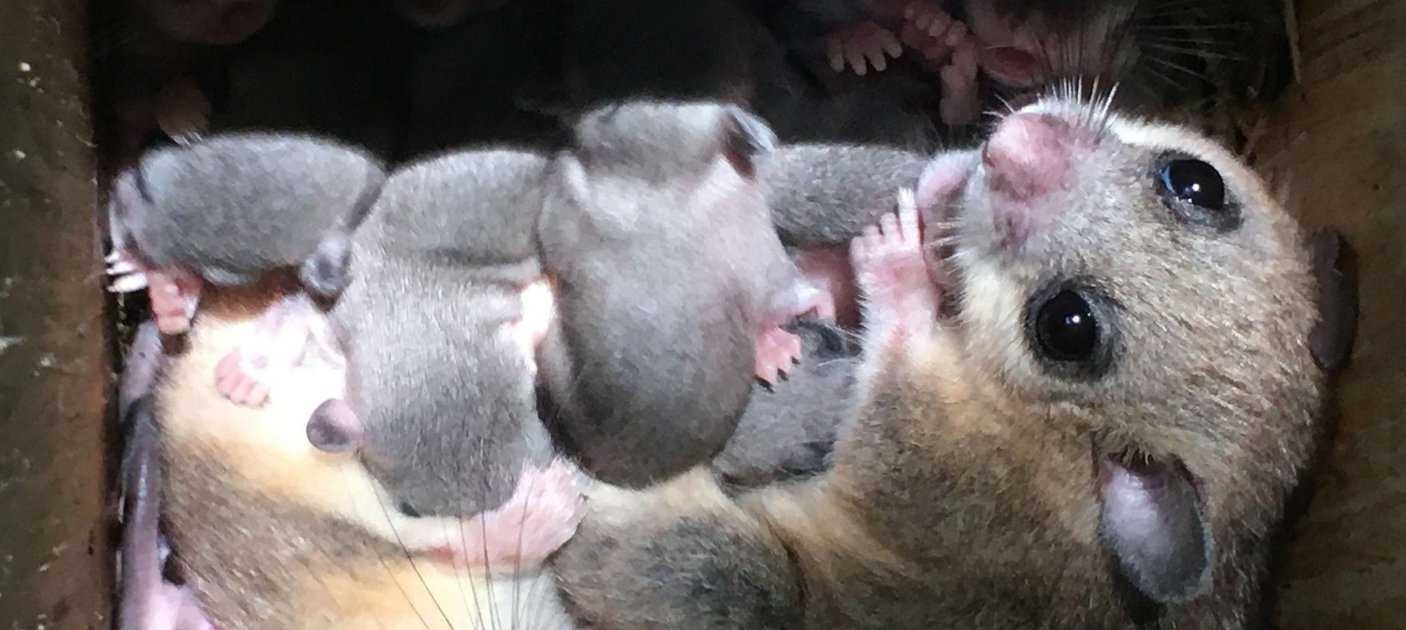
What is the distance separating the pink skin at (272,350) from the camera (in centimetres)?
280

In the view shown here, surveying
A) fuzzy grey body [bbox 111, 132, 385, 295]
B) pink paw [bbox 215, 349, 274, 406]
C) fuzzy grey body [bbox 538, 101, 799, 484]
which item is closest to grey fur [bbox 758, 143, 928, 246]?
fuzzy grey body [bbox 538, 101, 799, 484]

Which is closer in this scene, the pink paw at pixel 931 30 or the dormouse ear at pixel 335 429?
the dormouse ear at pixel 335 429

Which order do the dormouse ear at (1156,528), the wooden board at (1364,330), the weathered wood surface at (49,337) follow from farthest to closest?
1. the wooden board at (1364,330)
2. the dormouse ear at (1156,528)
3. the weathered wood surface at (49,337)

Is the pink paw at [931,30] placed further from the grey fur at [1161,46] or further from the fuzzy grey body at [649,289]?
the fuzzy grey body at [649,289]

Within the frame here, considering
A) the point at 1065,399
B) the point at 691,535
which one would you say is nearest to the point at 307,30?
the point at 691,535

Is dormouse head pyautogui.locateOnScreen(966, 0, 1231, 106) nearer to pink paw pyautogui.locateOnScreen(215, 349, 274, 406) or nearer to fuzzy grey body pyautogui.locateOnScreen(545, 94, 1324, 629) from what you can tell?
fuzzy grey body pyautogui.locateOnScreen(545, 94, 1324, 629)

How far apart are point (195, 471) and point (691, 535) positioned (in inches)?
40.2

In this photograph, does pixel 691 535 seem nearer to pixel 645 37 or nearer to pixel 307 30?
pixel 645 37

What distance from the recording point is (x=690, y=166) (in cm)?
275

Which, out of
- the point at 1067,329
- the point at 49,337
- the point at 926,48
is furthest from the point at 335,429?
the point at 926,48

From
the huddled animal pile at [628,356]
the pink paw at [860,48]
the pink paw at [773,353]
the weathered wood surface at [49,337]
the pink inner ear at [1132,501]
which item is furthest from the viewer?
the pink paw at [860,48]

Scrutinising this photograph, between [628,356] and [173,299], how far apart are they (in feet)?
3.23

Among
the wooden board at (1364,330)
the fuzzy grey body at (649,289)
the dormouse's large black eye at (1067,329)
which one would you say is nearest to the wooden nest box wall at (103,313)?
the wooden board at (1364,330)

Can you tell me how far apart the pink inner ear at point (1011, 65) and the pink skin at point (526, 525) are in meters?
1.40
